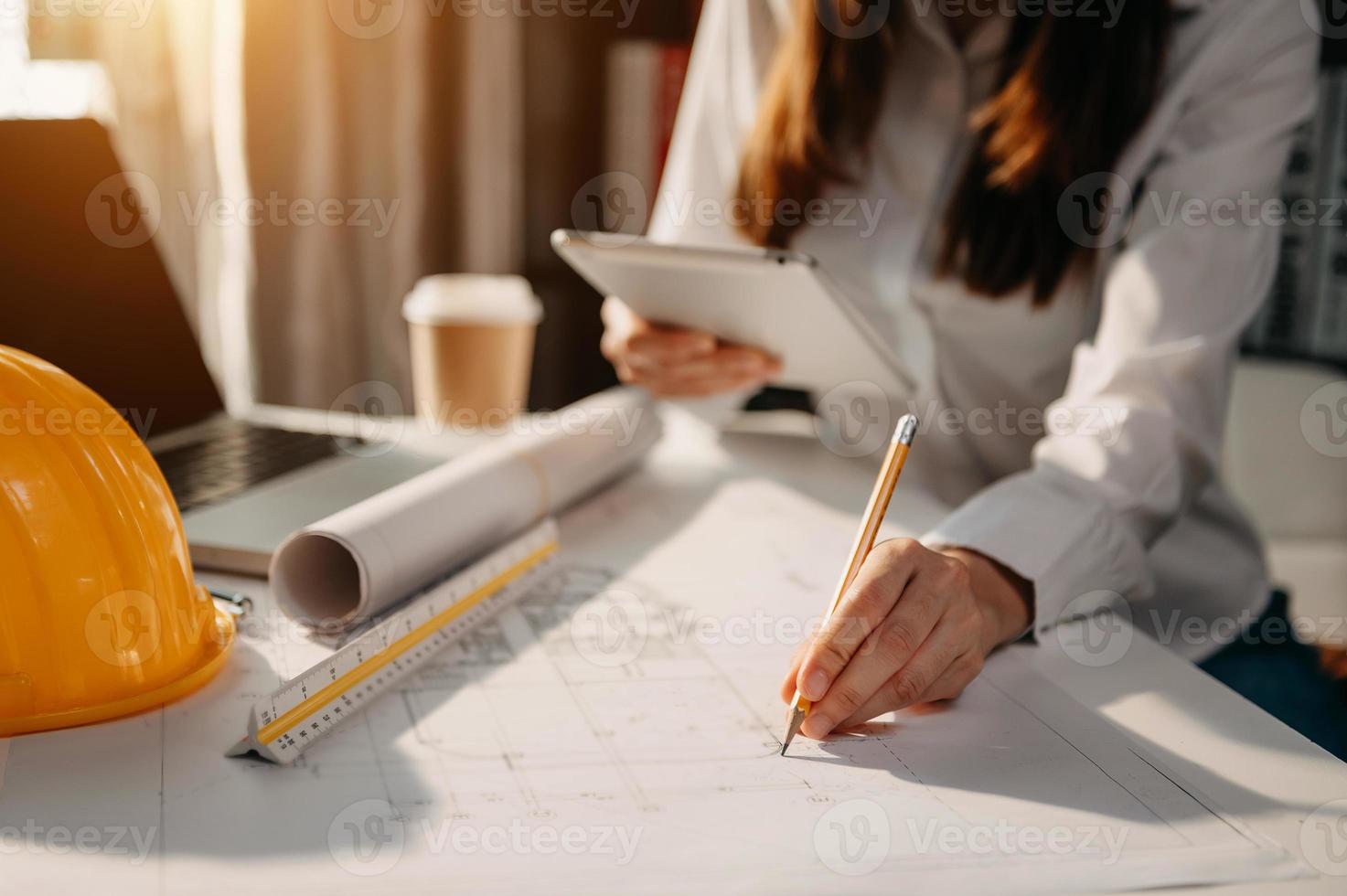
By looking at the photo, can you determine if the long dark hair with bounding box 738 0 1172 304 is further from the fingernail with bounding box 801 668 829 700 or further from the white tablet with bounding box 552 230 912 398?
the fingernail with bounding box 801 668 829 700

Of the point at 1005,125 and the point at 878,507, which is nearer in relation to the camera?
the point at 878,507

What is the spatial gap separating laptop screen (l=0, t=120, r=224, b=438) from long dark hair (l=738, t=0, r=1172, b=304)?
55 cm

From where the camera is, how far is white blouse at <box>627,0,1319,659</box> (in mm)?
760

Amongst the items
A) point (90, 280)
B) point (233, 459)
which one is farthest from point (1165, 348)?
point (90, 280)

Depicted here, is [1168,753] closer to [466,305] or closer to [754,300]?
[754,300]

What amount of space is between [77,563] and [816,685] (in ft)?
1.11

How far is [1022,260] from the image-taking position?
986 millimetres

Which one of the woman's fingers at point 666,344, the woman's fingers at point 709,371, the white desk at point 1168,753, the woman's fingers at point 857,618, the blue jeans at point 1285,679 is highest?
the woman's fingers at point 666,344

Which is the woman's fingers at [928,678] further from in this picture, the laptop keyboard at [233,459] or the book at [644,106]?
the book at [644,106]

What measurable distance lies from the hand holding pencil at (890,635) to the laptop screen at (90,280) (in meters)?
0.58

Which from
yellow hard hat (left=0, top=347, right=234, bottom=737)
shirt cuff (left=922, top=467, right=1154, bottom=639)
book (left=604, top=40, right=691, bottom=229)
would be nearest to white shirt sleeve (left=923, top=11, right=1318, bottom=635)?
shirt cuff (left=922, top=467, right=1154, bottom=639)

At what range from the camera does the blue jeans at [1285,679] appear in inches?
31.5

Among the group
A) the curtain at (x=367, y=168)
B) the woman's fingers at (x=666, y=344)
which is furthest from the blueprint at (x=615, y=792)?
the curtain at (x=367, y=168)

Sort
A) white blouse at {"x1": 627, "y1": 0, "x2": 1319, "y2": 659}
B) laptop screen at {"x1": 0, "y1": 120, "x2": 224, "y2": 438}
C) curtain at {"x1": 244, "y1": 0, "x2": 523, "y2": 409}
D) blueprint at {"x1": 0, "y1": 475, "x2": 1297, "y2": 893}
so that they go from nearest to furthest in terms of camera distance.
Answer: blueprint at {"x1": 0, "y1": 475, "x2": 1297, "y2": 893} < white blouse at {"x1": 627, "y1": 0, "x2": 1319, "y2": 659} < laptop screen at {"x1": 0, "y1": 120, "x2": 224, "y2": 438} < curtain at {"x1": 244, "y1": 0, "x2": 523, "y2": 409}
